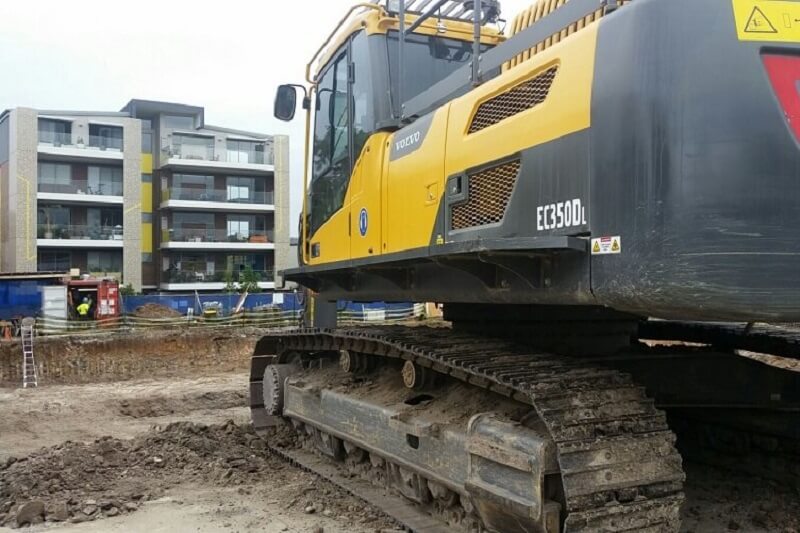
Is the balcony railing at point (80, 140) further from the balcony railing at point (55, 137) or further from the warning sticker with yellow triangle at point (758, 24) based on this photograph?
the warning sticker with yellow triangle at point (758, 24)

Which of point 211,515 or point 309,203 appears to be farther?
point 309,203

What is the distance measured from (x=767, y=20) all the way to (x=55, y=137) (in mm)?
47915

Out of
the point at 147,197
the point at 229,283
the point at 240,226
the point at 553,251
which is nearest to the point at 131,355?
the point at 553,251

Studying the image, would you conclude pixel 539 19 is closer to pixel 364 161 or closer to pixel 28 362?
pixel 364 161

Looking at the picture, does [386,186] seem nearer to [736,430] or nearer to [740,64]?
[740,64]

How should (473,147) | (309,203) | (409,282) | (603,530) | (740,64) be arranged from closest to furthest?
(740,64) → (603,530) → (473,147) → (409,282) → (309,203)

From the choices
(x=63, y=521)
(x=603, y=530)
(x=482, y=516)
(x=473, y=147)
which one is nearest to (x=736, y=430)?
(x=482, y=516)

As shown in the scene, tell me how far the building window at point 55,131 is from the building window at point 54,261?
6661 millimetres

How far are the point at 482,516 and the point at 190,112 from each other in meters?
52.1

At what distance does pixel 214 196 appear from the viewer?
49.2 meters

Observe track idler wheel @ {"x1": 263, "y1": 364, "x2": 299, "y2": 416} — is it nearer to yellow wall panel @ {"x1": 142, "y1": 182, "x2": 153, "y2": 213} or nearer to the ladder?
the ladder

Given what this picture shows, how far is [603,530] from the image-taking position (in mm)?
3211

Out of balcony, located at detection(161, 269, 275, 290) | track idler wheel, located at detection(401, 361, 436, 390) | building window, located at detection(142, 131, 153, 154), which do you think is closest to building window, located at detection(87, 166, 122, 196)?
building window, located at detection(142, 131, 153, 154)

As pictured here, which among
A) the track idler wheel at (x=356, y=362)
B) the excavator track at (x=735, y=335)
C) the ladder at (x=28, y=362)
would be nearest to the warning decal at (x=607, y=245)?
the excavator track at (x=735, y=335)
